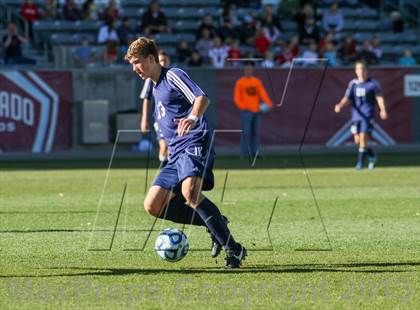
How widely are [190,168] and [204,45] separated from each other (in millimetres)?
22195

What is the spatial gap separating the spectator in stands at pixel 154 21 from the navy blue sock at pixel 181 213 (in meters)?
21.8

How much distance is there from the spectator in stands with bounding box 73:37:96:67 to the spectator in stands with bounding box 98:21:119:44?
999 millimetres

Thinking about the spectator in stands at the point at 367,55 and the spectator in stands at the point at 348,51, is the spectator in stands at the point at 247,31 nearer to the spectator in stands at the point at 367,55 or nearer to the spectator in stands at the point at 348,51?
the spectator in stands at the point at 348,51

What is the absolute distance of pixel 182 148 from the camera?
9.94 meters

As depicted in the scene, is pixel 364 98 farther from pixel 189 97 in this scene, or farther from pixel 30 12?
pixel 189 97

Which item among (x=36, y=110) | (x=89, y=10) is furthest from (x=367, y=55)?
(x=36, y=110)

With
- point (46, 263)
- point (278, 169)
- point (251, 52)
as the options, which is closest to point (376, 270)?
point (46, 263)

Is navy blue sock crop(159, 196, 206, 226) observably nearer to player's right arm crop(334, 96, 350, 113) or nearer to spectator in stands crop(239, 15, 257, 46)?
player's right arm crop(334, 96, 350, 113)

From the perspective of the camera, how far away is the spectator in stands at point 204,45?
31.7 metres

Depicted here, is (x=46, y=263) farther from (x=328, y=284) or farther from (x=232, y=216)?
(x=232, y=216)

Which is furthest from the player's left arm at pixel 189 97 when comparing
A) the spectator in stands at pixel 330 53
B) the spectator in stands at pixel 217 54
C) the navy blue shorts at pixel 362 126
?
the spectator in stands at pixel 330 53

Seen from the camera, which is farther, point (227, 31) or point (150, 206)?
point (227, 31)

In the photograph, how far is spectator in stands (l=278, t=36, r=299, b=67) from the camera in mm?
31156

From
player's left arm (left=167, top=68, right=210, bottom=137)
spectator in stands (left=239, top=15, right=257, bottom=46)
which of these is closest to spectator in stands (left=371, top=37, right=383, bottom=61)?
spectator in stands (left=239, top=15, right=257, bottom=46)
